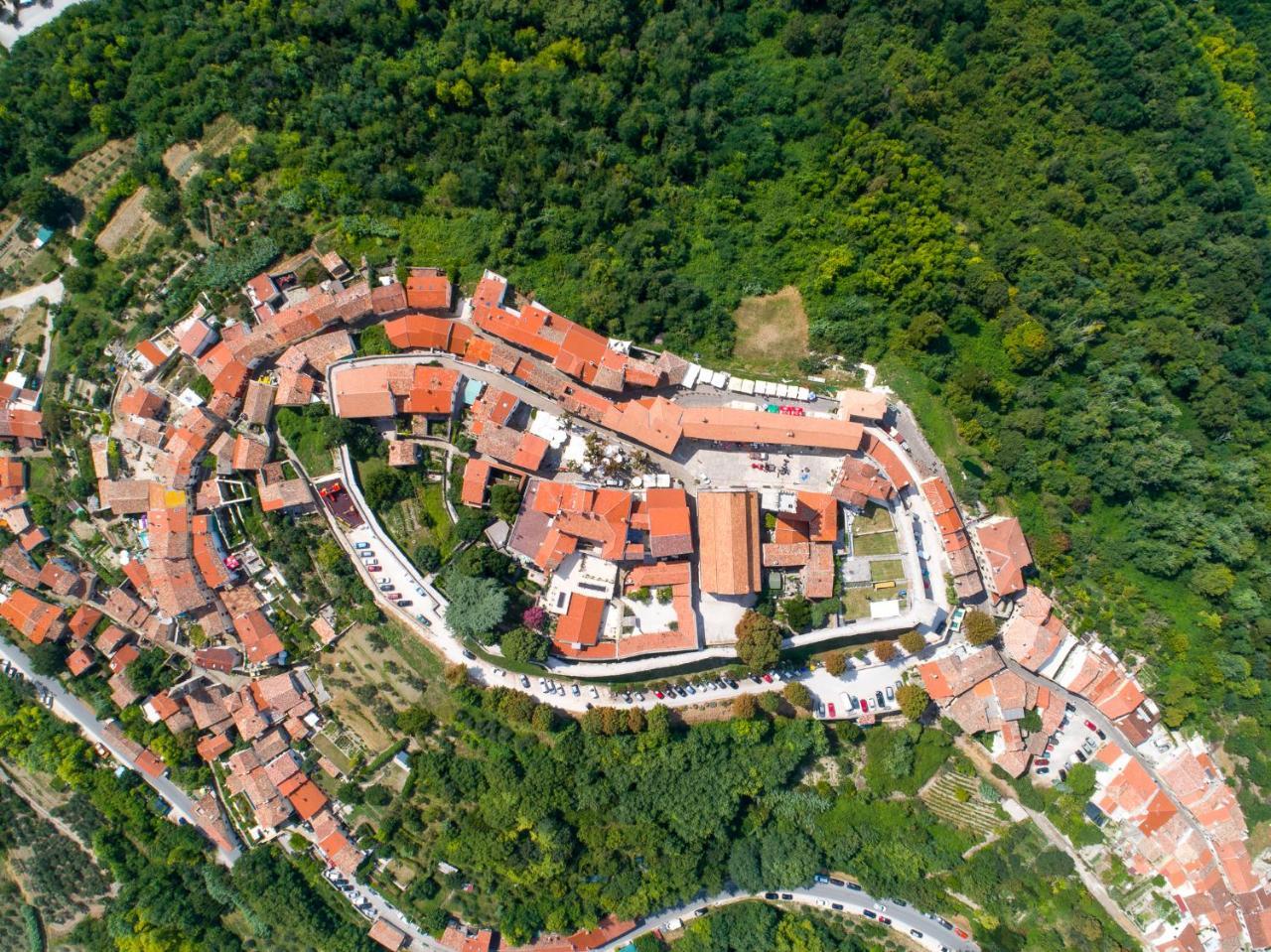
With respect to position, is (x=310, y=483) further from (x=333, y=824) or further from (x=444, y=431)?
(x=333, y=824)

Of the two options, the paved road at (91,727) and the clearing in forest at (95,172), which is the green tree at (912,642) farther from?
the clearing in forest at (95,172)

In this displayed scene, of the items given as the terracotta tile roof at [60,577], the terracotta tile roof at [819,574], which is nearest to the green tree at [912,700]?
the terracotta tile roof at [819,574]

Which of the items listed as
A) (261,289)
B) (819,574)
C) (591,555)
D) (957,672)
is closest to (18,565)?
(261,289)

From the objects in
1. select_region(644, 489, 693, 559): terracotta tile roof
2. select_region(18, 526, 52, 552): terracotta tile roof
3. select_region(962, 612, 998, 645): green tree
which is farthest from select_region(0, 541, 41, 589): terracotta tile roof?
select_region(962, 612, 998, 645): green tree

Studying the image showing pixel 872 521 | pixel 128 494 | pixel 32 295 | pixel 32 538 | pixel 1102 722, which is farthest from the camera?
pixel 32 295

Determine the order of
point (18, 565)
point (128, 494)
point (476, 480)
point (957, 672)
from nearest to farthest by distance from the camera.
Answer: point (476, 480), point (957, 672), point (128, 494), point (18, 565)

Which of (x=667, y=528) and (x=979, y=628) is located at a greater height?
(x=667, y=528)

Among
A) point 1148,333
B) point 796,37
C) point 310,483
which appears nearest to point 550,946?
point 310,483

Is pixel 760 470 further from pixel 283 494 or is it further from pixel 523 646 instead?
pixel 283 494
